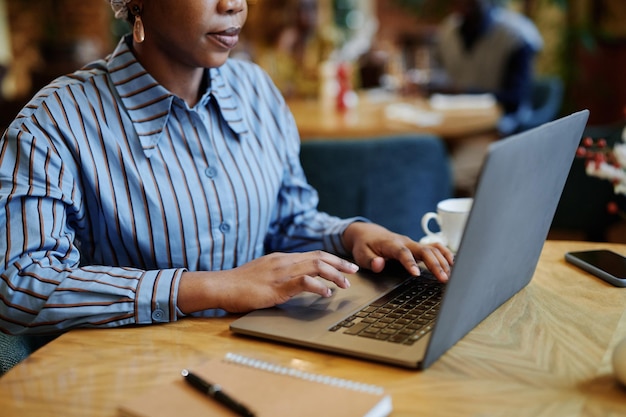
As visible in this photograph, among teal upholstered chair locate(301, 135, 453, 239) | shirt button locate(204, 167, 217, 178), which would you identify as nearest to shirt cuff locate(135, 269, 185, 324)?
shirt button locate(204, 167, 217, 178)

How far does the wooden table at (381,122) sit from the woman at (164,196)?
59.0 inches

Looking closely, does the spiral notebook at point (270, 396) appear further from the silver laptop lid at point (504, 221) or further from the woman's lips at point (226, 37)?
the woman's lips at point (226, 37)

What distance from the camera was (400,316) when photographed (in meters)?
1.01

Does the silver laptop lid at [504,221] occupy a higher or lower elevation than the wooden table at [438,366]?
higher

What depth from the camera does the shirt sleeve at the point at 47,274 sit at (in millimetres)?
1057

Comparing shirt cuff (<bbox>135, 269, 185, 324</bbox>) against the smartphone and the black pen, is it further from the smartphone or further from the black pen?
the smartphone

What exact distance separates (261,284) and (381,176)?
1379 mm

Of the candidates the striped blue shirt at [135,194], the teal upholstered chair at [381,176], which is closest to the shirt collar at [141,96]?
the striped blue shirt at [135,194]

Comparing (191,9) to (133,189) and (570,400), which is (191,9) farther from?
(570,400)

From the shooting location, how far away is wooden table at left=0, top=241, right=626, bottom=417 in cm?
79

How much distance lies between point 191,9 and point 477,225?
691mm

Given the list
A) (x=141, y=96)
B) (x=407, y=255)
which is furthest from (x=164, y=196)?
(x=407, y=255)

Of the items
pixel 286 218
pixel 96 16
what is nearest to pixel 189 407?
pixel 286 218

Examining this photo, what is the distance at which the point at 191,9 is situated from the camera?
123cm
